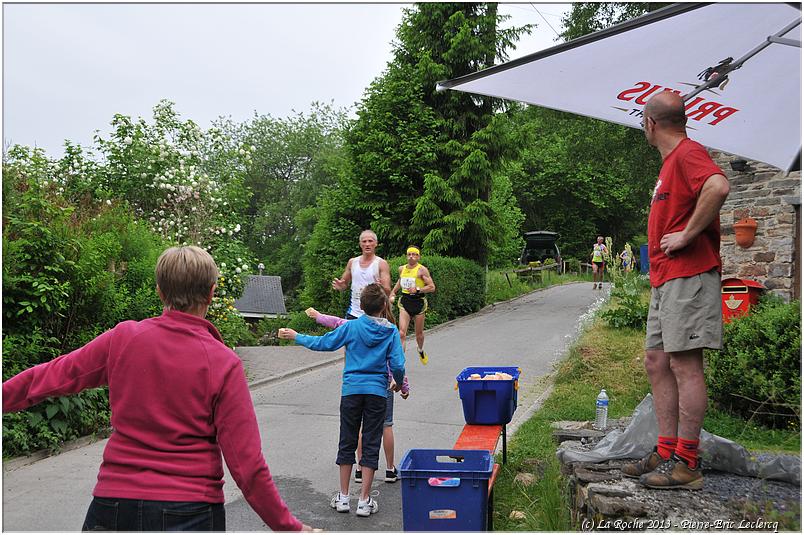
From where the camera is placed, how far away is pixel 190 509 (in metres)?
Answer: 2.64

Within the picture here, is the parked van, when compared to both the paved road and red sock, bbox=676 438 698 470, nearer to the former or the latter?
the paved road

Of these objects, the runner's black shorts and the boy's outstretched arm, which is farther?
the runner's black shorts

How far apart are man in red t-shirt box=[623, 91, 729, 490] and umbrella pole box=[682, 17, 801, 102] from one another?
0.59 metres

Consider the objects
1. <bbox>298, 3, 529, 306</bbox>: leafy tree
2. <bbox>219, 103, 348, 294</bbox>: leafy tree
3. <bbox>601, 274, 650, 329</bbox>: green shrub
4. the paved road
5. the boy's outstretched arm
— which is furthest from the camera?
<bbox>219, 103, 348, 294</bbox>: leafy tree

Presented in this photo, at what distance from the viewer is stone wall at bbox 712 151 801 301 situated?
36.6ft

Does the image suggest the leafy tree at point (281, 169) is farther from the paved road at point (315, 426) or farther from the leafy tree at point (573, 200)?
the paved road at point (315, 426)

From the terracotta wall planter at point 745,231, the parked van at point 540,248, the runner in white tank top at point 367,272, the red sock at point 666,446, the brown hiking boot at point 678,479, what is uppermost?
the parked van at point 540,248

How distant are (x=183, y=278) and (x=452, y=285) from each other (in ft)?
59.5

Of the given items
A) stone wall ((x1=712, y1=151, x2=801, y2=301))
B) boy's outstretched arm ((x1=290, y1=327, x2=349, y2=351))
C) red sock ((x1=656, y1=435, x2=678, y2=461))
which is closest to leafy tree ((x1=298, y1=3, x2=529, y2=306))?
stone wall ((x1=712, y1=151, x2=801, y2=301))

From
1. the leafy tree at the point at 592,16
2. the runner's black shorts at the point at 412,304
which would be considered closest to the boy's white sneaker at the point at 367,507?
the runner's black shorts at the point at 412,304

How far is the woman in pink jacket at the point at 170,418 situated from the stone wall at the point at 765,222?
10.3 metres

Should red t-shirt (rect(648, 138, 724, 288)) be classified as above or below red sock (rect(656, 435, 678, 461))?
above

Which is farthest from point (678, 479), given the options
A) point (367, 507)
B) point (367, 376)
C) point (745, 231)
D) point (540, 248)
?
point (540, 248)

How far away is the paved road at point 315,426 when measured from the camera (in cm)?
563
